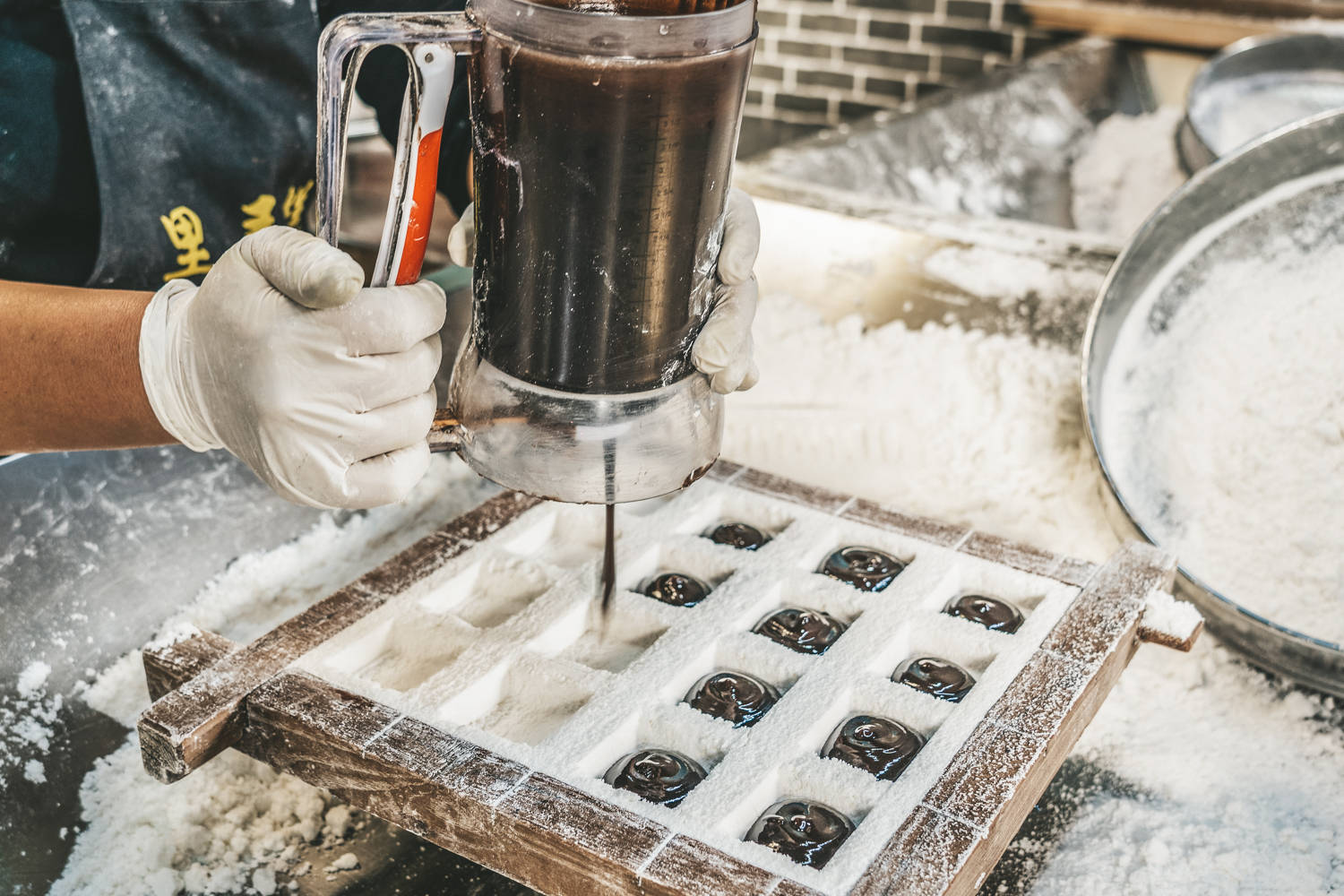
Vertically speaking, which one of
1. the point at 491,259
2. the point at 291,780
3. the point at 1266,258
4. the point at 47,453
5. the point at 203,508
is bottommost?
the point at 291,780

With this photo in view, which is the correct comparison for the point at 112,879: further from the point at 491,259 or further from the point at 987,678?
the point at 987,678

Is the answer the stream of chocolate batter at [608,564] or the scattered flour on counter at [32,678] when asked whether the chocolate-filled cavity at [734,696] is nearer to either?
the stream of chocolate batter at [608,564]

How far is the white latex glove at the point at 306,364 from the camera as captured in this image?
3.03 ft

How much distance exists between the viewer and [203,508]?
1495 mm

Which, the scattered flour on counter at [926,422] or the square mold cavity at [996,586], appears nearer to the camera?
A: the square mold cavity at [996,586]

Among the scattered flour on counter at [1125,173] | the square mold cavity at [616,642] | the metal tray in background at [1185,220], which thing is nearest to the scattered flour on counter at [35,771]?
the square mold cavity at [616,642]

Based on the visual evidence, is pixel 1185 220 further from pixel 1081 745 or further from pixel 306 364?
pixel 306 364

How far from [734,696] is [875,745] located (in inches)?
5.9

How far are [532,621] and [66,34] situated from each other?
932mm

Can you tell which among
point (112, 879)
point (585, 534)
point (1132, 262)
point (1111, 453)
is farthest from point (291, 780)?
point (1132, 262)

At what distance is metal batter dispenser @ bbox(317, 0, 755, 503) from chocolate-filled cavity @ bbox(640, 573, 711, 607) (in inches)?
12.9

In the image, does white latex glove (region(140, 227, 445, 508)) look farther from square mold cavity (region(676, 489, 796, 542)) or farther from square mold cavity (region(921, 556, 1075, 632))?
square mold cavity (region(921, 556, 1075, 632))

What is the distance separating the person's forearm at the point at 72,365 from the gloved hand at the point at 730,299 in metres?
0.32

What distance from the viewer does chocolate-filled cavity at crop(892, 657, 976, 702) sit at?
1156 millimetres
